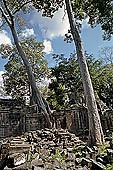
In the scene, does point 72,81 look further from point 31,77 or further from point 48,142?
point 48,142

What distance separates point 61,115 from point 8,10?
6640 millimetres

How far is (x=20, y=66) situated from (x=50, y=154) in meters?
12.9

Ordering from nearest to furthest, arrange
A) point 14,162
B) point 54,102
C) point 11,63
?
1. point 14,162
2. point 54,102
3. point 11,63

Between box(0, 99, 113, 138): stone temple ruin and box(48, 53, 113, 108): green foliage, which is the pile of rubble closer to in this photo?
box(0, 99, 113, 138): stone temple ruin

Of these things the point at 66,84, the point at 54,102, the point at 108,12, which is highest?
the point at 108,12

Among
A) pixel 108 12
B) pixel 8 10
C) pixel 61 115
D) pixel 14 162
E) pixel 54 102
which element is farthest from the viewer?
pixel 54 102

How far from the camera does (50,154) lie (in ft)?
14.8

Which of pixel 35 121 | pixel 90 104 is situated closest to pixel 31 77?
pixel 35 121

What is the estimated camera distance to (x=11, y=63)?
1636cm

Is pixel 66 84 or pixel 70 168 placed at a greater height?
pixel 66 84

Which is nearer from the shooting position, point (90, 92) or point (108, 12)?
point (90, 92)

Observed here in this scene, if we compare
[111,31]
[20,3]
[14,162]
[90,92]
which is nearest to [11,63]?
[20,3]

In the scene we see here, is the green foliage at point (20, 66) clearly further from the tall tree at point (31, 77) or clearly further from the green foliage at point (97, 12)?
the green foliage at point (97, 12)

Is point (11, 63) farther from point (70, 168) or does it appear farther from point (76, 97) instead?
point (70, 168)
